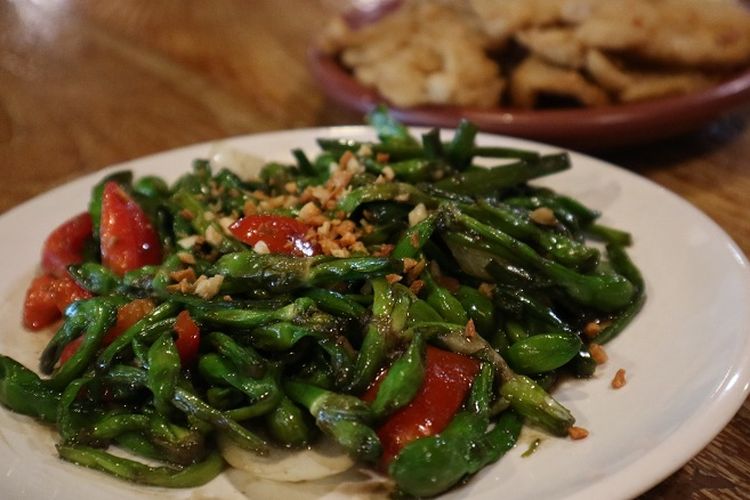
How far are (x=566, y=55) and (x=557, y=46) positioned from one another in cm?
6

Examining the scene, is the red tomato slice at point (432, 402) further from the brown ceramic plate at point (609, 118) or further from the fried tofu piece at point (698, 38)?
the fried tofu piece at point (698, 38)

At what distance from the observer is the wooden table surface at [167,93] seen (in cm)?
336

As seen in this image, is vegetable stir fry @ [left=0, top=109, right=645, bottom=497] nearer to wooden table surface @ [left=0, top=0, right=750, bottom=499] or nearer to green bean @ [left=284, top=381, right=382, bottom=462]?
green bean @ [left=284, top=381, right=382, bottom=462]

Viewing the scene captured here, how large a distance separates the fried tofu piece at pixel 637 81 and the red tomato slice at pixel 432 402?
1.94 meters

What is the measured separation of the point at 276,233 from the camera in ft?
6.91

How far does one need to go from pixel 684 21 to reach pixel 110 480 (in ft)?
9.70

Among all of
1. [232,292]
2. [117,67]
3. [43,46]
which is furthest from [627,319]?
[43,46]

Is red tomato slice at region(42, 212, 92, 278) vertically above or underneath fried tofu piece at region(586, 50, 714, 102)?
above

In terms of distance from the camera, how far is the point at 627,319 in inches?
80.5

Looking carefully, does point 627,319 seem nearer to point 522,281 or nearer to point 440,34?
point 522,281

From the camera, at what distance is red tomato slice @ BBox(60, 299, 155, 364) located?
1972mm

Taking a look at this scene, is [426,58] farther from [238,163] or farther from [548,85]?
[238,163]

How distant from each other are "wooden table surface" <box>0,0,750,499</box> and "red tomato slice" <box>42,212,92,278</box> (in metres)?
1.02

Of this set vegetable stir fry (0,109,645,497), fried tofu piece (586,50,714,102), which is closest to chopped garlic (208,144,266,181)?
vegetable stir fry (0,109,645,497)
